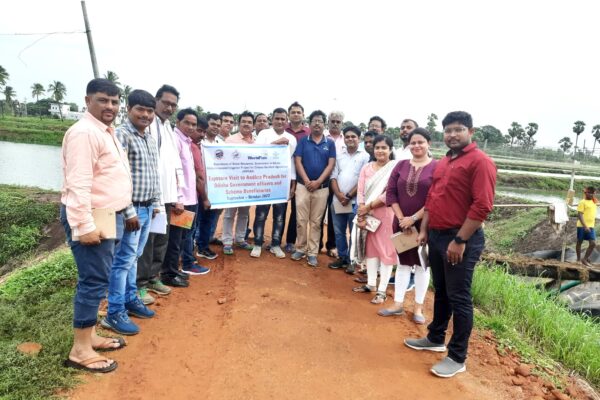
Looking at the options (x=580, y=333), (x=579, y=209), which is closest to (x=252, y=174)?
(x=580, y=333)

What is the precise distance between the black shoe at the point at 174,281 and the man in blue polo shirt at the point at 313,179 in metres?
1.66

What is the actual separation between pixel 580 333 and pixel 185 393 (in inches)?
162

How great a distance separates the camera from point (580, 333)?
13.6 feet

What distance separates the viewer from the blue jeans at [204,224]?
5.26 metres

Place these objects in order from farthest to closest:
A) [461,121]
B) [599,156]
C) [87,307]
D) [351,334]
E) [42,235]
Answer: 1. [599,156]
2. [42,235]
3. [351,334]
4. [461,121]
5. [87,307]

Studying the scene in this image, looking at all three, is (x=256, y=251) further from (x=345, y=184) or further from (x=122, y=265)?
(x=122, y=265)

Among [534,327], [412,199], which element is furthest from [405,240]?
[534,327]

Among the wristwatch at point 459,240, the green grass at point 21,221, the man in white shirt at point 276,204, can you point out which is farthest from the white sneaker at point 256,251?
the green grass at point 21,221

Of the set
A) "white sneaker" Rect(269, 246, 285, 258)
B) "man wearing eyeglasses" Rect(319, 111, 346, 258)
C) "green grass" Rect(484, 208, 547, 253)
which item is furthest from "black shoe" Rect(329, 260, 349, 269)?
"green grass" Rect(484, 208, 547, 253)

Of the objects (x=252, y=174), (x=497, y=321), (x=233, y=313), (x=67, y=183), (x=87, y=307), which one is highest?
(x=67, y=183)

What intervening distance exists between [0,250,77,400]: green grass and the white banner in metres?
1.99

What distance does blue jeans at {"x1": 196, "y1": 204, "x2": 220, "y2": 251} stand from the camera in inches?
207

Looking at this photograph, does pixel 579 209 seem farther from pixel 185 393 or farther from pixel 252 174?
pixel 185 393

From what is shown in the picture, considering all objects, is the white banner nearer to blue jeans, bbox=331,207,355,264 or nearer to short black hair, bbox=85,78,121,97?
blue jeans, bbox=331,207,355,264
